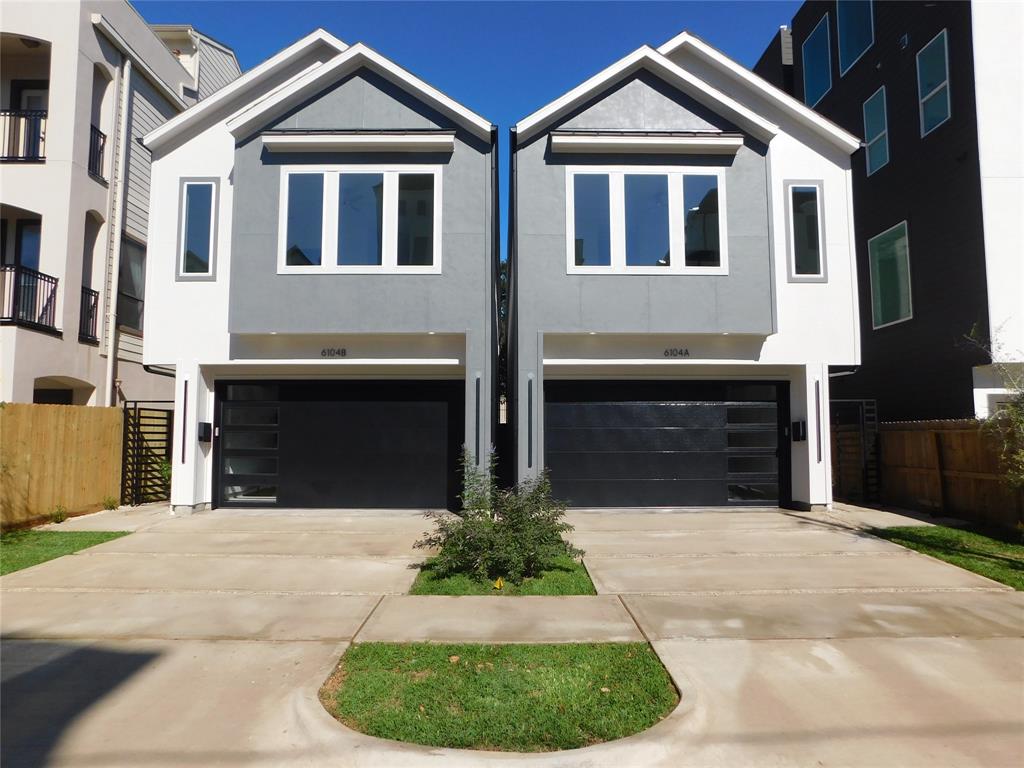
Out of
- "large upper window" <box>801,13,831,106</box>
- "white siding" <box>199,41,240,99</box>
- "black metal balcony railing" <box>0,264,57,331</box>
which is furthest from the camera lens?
"white siding" <box>199,41,240,99</box>

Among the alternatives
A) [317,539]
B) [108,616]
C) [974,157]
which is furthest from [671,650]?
[974,157]

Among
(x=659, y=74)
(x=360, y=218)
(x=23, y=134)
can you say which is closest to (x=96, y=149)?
(x=23, y=134)

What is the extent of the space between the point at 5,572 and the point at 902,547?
35.2 feet

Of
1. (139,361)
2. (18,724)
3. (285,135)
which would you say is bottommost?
(18,724)

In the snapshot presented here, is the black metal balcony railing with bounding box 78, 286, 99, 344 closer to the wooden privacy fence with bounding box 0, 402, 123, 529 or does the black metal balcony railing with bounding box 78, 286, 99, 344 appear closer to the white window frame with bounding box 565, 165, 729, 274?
the wooden privacy fence with bounding box 0, 402, 123, 529

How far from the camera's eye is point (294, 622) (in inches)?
212

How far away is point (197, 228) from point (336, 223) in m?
2.60

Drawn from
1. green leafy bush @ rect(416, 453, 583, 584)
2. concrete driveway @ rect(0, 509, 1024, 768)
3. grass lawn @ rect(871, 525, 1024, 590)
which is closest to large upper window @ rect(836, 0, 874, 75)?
grass lawn @ rect(871, 525, 1024, 590)

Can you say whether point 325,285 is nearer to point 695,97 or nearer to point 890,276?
point 695,97

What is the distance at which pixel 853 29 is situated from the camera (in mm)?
15188

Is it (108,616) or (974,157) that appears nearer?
(108,616)

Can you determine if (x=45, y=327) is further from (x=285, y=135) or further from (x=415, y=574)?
(x=415, y=574)

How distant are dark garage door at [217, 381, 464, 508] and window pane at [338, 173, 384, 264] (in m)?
2.40

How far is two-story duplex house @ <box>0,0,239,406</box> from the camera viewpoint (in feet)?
40.3
